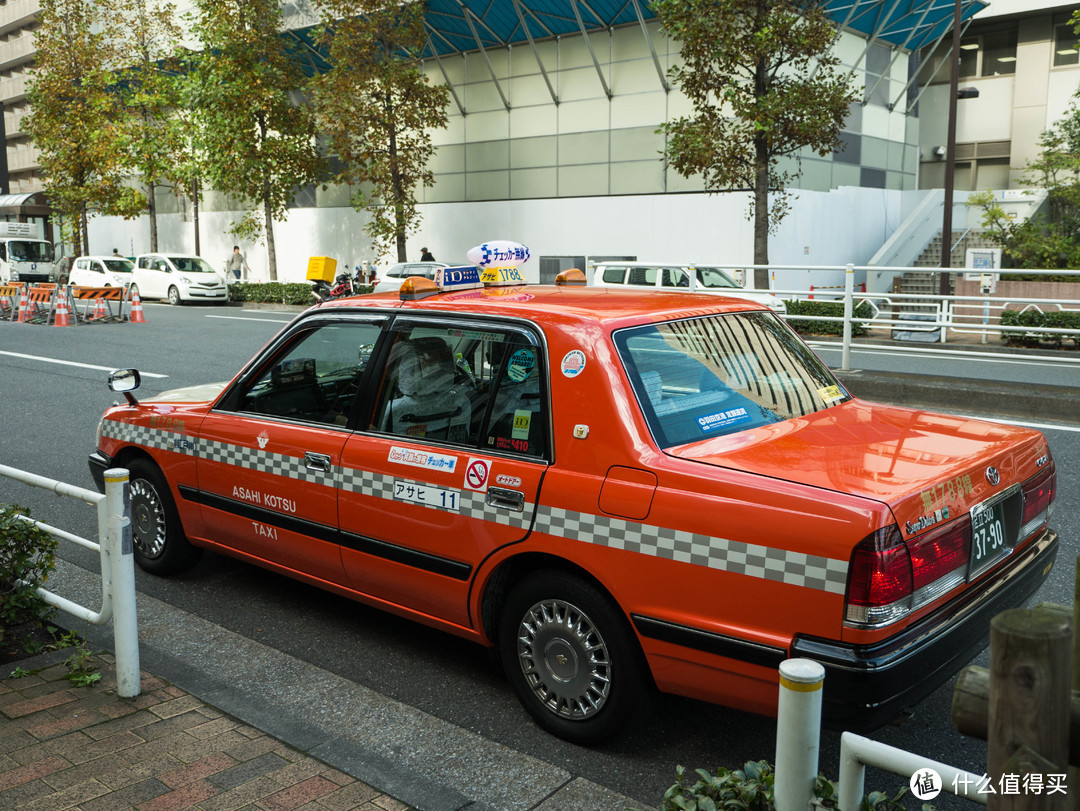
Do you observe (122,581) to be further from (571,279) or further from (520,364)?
(571,279)

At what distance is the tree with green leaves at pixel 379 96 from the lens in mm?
28062

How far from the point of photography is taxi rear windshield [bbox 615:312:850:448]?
3316mm

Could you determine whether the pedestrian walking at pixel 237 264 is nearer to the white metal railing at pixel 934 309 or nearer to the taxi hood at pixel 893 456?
the white metal railing at pixel 934 309

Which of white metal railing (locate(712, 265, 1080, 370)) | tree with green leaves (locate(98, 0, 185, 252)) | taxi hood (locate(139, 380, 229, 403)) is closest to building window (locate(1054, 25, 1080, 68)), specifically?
white metal railing (locate(712, 265, 1080, 370))

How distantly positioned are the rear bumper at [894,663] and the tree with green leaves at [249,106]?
1209 inches

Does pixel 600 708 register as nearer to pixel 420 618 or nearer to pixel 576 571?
pixel 576 571

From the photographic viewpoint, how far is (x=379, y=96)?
28719 millimetres

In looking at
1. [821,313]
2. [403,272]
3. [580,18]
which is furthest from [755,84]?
[403,272]

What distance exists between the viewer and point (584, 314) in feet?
11.6

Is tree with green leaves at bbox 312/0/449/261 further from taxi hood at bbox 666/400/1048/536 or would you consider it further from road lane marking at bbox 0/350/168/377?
taxi hood at bbox 666/400/1048/536

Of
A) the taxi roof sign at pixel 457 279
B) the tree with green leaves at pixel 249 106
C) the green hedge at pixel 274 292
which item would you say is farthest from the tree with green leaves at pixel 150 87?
the taxi roof sign at pixel 457 279

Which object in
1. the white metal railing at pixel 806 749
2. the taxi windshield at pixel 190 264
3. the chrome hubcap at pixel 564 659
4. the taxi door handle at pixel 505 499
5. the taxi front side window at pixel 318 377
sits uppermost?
the taxi windshield at pixel 190 264

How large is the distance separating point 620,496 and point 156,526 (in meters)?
3.04

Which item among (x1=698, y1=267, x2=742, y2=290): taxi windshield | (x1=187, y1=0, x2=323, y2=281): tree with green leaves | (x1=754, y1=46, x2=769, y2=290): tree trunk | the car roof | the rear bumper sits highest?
(x1=187, y1=0, x2=323, y2=281): tree with green leaves
